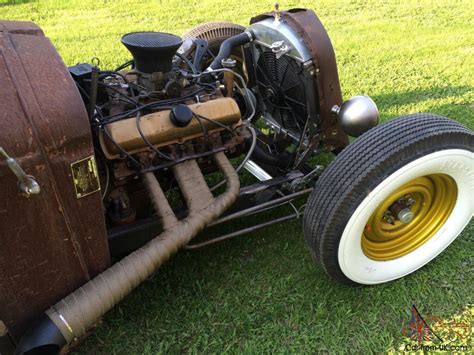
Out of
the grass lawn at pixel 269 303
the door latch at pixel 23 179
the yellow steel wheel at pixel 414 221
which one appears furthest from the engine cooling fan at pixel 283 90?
the door latch at pixel 23 179

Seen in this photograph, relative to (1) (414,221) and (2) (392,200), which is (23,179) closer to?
(2) (392,200)

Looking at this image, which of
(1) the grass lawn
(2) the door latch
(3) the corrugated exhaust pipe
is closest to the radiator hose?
(3) the corrugated exhaust pipe

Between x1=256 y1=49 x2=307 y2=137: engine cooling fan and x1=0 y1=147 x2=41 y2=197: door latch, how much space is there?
1492 mm

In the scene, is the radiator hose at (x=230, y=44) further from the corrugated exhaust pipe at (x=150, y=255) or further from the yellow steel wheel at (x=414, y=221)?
the yellow steel wheel at (x=414, y=221)

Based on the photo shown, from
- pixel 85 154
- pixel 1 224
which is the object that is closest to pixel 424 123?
pixel 85 154

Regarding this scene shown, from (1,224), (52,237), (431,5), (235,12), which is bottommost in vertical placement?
(431,5)

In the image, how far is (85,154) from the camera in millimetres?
1546

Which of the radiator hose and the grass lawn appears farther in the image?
the radiator hose

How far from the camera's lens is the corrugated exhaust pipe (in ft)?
5.25

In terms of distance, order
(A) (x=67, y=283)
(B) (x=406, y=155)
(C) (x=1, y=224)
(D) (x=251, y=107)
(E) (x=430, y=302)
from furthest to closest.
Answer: (D) (x=251, y=107)
(E) (x=430, y=302)
(B) (x=406, y=155)
(A) (x=67, y=283)
(C) (x=1, y=224)

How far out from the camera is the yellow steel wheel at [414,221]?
214cm

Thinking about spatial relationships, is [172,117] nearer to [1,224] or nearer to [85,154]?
[85,154]

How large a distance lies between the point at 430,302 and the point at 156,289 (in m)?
1.35

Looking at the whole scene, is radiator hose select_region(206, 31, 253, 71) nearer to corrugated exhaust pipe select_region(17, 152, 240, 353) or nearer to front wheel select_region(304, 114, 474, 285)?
corrugated exhaust pipe select_region(17, 152, 240, 353)
